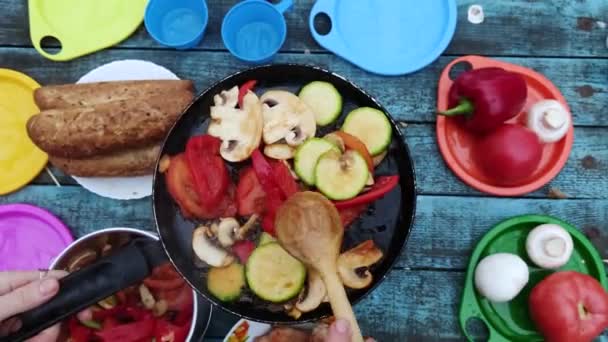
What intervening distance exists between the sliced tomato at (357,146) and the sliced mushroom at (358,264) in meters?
0.13

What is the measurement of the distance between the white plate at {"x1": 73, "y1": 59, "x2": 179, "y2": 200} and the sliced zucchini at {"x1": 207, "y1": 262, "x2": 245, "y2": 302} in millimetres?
388

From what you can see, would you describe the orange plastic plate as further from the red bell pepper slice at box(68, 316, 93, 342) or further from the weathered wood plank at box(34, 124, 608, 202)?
the red bell pepper slice at box(68, 316, 93, 342)

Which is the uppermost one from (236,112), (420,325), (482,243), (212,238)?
(236,112)

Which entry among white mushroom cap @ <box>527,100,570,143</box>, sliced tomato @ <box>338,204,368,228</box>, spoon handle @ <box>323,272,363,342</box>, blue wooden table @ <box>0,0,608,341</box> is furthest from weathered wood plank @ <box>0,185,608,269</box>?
spoon handle @ <box>323,272,363,342</box>

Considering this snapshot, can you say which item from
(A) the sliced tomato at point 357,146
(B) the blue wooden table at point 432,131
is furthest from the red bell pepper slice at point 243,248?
(B) the blue wooden table at point 432,131

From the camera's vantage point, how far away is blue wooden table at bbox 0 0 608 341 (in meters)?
1.20

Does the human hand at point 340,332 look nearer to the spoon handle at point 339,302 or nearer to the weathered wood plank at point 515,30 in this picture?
the spoon handle at point 339,302

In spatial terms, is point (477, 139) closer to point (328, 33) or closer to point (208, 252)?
point (328, 33)

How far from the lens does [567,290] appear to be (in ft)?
3.49

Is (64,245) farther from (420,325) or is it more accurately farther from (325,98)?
(420,325)

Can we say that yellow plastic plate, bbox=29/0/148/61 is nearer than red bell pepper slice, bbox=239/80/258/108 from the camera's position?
No

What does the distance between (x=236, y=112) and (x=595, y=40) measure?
2.91 ft

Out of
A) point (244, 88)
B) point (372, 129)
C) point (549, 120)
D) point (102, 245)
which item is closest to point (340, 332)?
point (372, 129)

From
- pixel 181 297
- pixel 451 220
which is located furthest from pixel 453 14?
pixel 181 297
